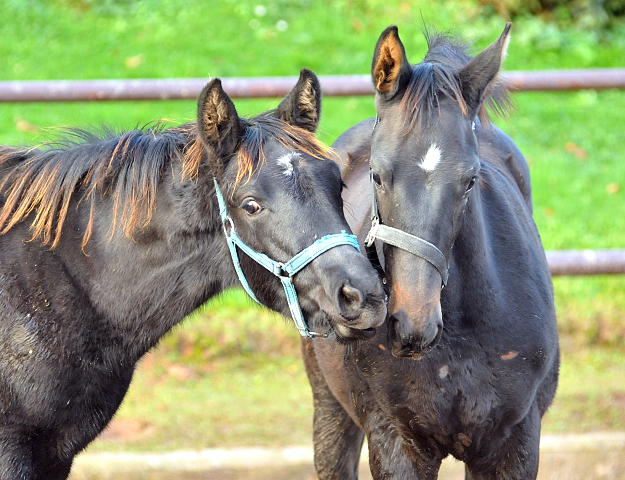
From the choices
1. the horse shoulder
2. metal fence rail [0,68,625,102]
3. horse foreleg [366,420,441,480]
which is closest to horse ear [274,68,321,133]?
the horse shoulder

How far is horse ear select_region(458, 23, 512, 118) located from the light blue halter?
0.65m

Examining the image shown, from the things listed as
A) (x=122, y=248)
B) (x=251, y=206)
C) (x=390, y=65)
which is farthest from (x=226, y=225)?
(x=390, y=65)

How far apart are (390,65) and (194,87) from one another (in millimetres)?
2347

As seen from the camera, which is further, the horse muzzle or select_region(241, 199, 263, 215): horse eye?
select_region(241, 199, 263, 215): horse eye

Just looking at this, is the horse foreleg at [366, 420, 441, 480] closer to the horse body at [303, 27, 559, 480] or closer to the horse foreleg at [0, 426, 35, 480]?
the horse body at [303, 27, 559, 480]

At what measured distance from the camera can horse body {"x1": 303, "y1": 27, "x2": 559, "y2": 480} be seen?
2385 mm

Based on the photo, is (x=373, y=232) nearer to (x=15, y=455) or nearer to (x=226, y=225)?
(x=226, y=225)

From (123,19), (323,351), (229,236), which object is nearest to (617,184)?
(323,351)

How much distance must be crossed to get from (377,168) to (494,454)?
118 cm

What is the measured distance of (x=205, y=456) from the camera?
4090 mm

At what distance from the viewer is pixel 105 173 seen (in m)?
2.76

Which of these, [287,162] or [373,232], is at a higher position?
[287,162]

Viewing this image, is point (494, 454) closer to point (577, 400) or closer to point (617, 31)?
point (577, 400)

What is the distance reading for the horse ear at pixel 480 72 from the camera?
2.54 metres
